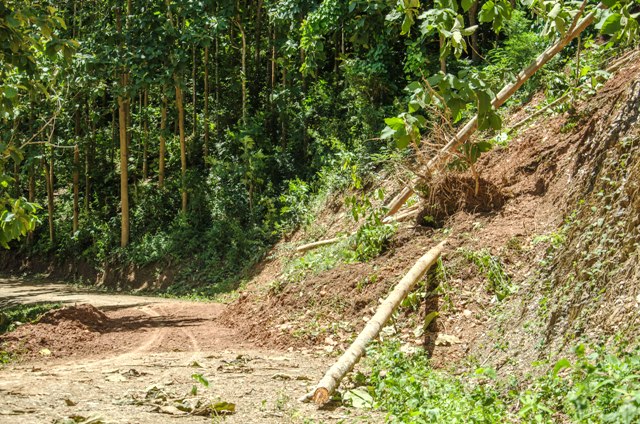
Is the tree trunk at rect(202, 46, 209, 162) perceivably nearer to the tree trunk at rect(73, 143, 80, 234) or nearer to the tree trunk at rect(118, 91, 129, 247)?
the tree trunk at rect(118, 91, 129, 247)

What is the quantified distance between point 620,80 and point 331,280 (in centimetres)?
476

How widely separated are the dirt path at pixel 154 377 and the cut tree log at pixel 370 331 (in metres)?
0.21

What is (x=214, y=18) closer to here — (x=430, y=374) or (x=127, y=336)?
(x=127, y=336)

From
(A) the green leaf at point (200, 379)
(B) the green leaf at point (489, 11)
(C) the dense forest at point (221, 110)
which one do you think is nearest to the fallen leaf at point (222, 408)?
(A) the green leaf at point (200, 379)

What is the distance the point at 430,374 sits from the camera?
6.94 m

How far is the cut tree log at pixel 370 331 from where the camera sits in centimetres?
651

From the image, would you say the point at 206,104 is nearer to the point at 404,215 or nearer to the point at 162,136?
the point at 162,136

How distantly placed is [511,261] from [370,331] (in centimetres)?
216

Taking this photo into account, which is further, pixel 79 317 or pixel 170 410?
pixel 79 317

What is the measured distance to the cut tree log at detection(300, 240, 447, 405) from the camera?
6512mm

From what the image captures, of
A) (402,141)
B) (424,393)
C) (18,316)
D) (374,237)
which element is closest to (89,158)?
(18,316)

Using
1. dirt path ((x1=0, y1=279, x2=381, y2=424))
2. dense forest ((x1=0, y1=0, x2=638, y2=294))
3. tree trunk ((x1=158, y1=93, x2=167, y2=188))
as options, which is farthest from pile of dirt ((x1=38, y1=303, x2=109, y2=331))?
tree trunk ((x1=158, y1=93, x2=167, y2=188))

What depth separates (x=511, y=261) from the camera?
884 cm

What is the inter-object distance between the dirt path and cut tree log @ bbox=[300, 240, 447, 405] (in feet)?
0.67
